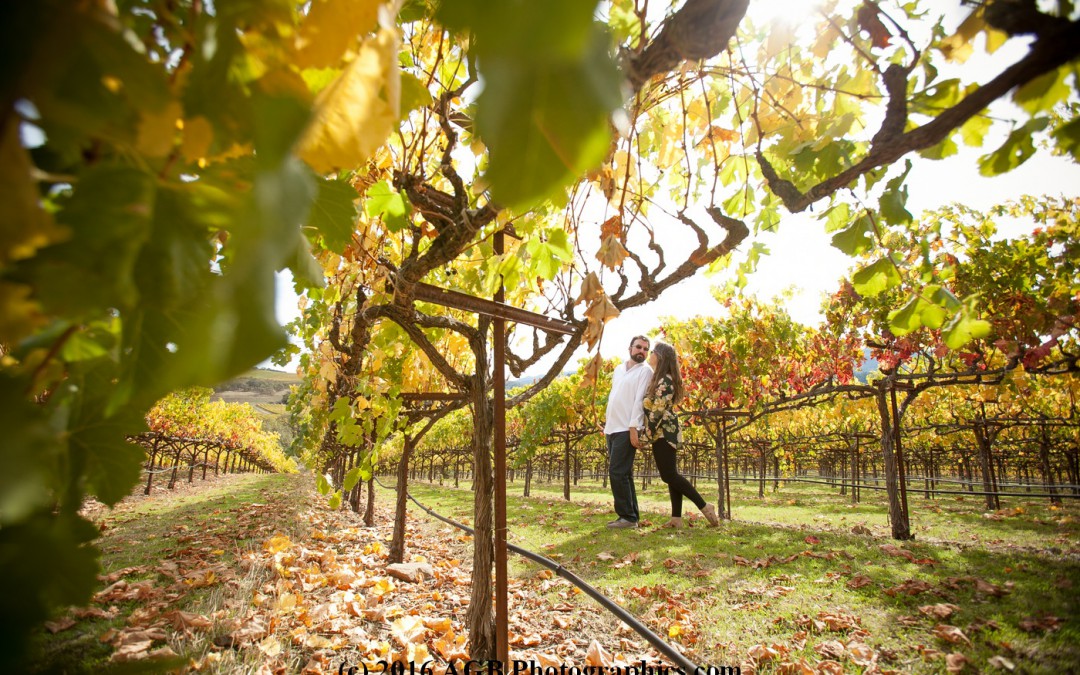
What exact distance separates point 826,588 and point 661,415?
2283mm

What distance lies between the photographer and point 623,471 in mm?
5559

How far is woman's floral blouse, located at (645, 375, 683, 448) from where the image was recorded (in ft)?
17.6

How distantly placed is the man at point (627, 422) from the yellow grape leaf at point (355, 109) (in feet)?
16.5

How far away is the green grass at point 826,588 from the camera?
8.21ft

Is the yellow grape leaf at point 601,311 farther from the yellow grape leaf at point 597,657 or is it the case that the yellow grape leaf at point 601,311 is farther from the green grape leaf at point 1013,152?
Answer: the yellow grape leaf at point 597,657

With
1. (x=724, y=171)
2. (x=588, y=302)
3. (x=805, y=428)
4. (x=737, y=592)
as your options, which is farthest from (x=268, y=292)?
(x=805, y=428)

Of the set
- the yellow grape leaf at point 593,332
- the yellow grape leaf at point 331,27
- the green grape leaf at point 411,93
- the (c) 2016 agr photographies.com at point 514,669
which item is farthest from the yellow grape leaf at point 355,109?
the (c) 2016 agr photographies.com at point 514,669

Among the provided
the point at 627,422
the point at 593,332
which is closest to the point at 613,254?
the point at 593,332

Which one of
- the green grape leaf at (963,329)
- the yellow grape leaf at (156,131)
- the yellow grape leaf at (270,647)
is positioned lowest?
the yellow grape leaf at (270,647)

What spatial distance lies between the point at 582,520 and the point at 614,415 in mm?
2048

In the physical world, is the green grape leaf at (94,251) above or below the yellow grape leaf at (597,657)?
above

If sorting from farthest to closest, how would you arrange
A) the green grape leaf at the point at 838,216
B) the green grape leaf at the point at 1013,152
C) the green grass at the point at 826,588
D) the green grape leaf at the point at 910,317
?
the green grass at the point at 826,588
the green grape leaf at the point at 838,216
the green grape leaf at the point at 910,317
the green grape leaf at the point at 1013,152

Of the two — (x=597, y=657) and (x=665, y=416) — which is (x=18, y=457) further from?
(x=665, y=416)

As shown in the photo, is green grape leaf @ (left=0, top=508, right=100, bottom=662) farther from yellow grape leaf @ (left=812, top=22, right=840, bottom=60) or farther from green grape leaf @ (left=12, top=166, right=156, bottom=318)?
yellow grape leaf @ (left=812, top=22, right=840, bottom=60)
